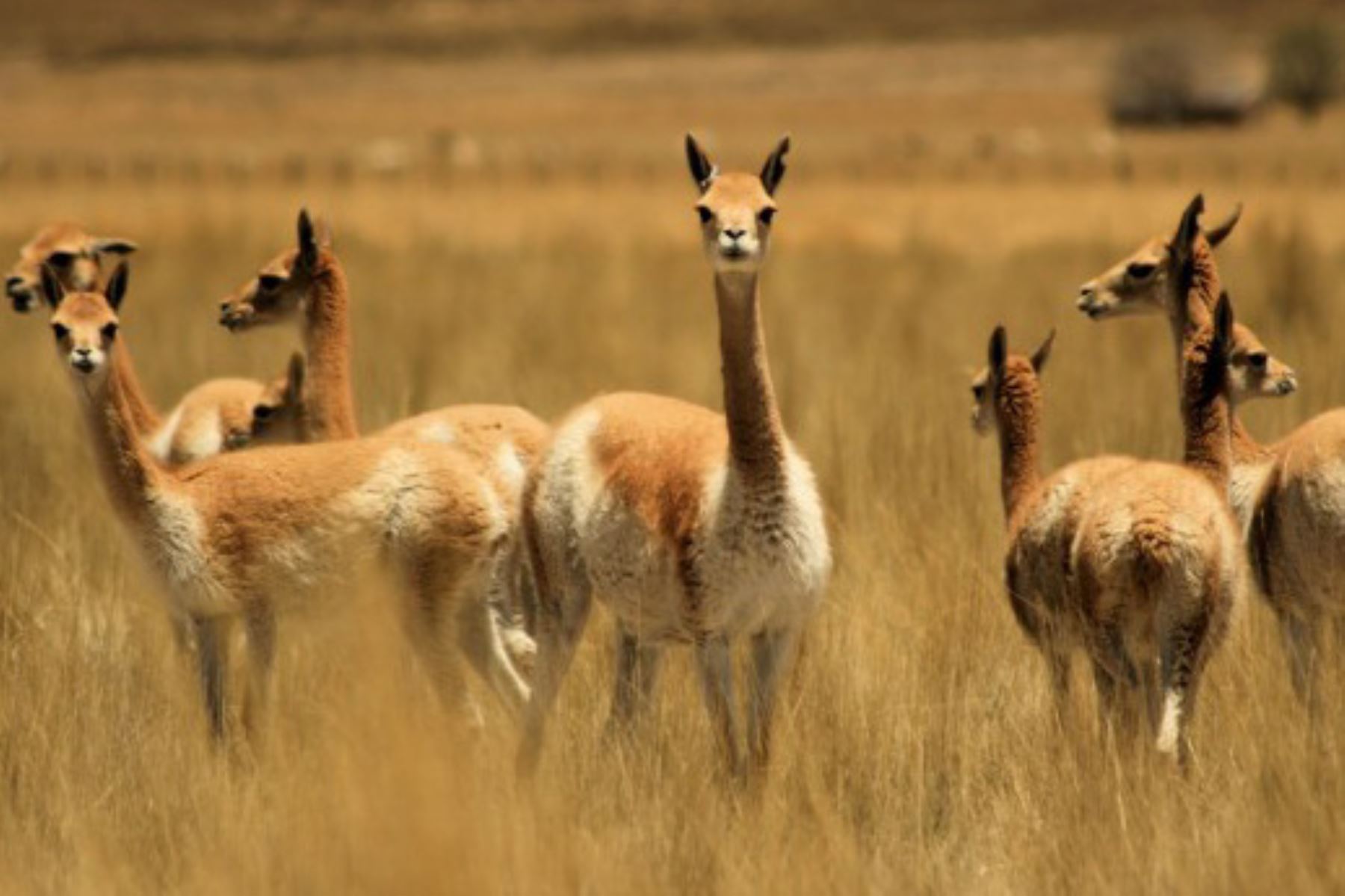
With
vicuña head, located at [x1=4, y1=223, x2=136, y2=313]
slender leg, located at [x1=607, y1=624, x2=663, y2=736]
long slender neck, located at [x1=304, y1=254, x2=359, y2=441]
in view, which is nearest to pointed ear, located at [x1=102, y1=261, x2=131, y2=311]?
long slender neck, located at [x1=304, y1=254, x2=359, y2=441]

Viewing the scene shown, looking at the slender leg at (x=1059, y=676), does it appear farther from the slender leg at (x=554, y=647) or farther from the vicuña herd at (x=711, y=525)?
the slender leg at (x=554, y=647)

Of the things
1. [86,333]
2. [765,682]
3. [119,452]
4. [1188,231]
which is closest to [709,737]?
[765,682]

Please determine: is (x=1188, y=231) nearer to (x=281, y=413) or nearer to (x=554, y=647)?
(x=554, y=647)

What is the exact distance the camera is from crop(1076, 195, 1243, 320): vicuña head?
7.25m

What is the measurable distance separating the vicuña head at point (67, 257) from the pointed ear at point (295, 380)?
932 mm

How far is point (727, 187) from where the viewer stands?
6004 mm

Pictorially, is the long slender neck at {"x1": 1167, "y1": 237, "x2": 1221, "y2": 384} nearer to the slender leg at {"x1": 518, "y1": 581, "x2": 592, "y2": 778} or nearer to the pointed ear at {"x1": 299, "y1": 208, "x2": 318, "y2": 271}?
the slender leg at {"x1": 518, "y1": 581, "x2": 592, "y2": 778}

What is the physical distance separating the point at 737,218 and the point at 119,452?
202 centimetres

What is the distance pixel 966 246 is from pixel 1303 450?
14.2 metres

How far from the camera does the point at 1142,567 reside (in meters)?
5.71

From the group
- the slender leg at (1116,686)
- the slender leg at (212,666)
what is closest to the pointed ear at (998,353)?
the slender leg at (1116,686)

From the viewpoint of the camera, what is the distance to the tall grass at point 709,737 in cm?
506

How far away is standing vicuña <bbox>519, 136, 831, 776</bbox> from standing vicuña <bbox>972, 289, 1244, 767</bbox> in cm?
68

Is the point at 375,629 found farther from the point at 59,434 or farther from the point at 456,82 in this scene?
the point at 456,82
